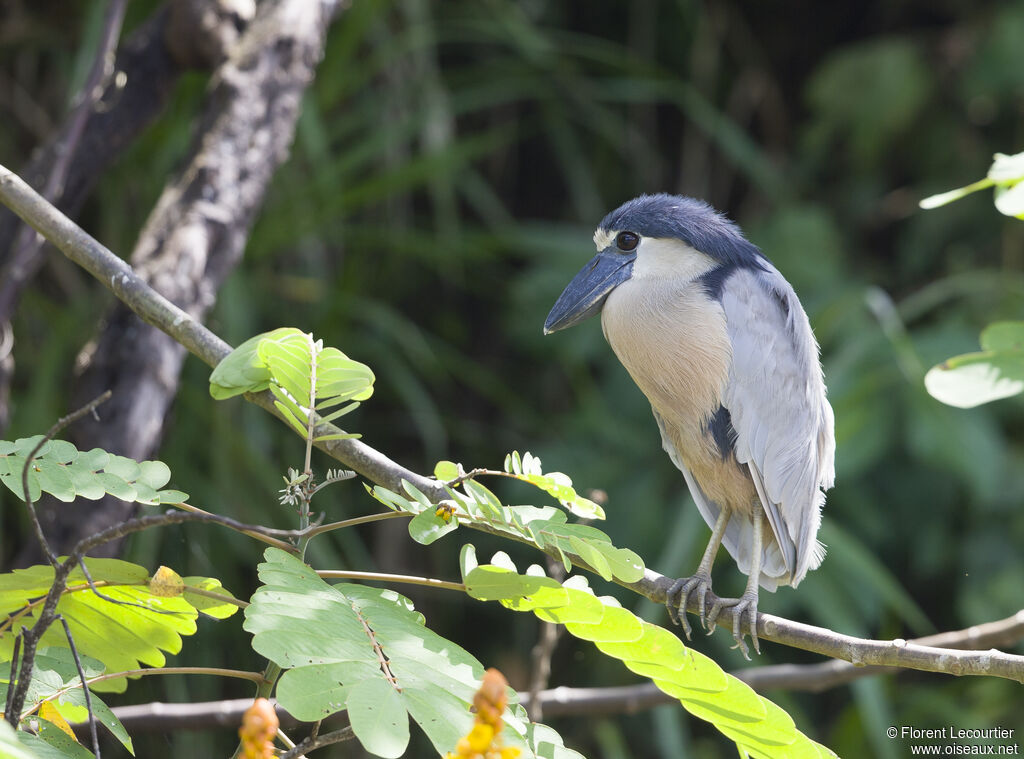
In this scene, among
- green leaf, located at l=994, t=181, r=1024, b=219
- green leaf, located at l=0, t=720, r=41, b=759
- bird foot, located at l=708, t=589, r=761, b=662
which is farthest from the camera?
bird foot, located at l=708, t=589, r=761, b=662

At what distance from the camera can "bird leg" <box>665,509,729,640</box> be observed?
146cm

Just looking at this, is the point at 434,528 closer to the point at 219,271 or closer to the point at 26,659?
the point at 26,659

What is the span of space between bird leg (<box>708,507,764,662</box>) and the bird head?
0.46 metres

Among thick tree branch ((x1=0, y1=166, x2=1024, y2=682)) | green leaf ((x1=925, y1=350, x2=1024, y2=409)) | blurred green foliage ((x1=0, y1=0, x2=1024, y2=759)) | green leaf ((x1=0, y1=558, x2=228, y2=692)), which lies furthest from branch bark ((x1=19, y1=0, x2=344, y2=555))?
green leaf ((x1=925, y1=350, x2=1024, y2=409))

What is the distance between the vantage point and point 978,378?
1.20 meters

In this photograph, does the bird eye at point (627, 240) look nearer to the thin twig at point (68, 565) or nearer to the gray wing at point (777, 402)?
the gray wing at point (777, 402)

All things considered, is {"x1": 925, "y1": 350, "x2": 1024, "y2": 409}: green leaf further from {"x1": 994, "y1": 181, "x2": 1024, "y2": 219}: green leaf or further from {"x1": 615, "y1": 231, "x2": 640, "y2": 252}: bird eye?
{"x1": 615, "y1": 231, "x2": 640, "y2": 252}: bird eye

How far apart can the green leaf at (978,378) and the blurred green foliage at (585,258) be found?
1.38 m

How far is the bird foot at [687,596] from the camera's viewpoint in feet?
4.74

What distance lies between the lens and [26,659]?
73cm

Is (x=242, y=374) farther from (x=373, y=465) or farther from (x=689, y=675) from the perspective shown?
(x=689, y=675)

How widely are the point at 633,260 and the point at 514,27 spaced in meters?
1.76

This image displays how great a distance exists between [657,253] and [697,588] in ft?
A: 1.95

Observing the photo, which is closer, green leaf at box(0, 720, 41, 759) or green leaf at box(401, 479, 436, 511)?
green leaf at box(0, 720, 41, 759)
